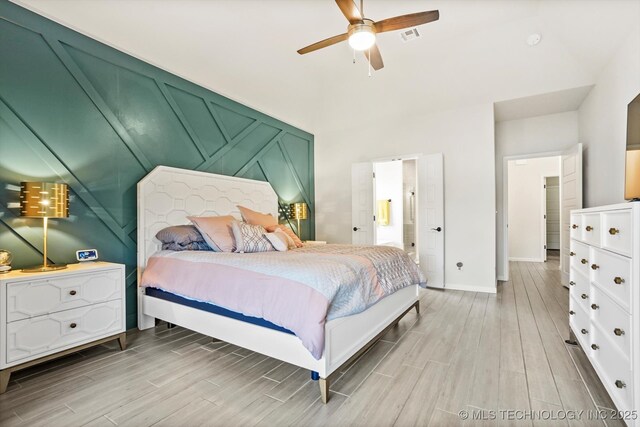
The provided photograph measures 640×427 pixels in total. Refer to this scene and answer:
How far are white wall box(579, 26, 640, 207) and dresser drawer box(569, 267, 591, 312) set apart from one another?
4.67 feet

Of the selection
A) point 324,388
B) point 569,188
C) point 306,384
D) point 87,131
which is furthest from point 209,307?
point 569,188

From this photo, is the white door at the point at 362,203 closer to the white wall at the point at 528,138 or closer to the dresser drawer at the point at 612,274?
the white wall at the point at 528,138

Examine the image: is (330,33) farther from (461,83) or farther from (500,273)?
(500,273)

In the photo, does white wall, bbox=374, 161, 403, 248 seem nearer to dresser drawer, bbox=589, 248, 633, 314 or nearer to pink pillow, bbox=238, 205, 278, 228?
pink pillow, bbox=238, 205, 278, 228

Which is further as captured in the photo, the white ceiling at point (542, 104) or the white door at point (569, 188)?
the white door at point (569, 188)

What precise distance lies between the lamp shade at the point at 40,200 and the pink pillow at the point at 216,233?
3.65 feet

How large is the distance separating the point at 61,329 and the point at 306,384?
1803 mm

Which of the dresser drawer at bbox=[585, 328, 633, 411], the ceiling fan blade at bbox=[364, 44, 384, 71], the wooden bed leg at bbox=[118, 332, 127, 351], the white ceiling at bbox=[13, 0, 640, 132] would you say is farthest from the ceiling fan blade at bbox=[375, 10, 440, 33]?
the wooden bed leg at bbox=[118, 332, 127, 351]

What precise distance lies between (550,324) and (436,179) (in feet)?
7.93

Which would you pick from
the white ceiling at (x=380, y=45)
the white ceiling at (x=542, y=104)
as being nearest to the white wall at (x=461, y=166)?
the white ceiling at (x=380, y=45)

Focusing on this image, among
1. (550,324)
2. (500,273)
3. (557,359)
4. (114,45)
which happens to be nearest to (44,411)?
(114,45)

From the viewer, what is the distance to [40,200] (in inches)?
83.0

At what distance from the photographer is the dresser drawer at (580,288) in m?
1.97

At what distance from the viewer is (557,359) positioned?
2195 millimetres
